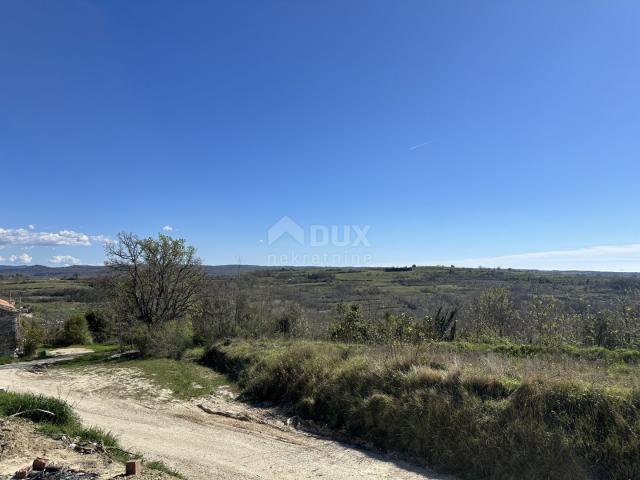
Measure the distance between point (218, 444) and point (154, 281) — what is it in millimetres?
21655

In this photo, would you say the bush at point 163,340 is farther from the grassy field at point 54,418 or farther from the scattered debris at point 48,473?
the scattered debris at point 48,473

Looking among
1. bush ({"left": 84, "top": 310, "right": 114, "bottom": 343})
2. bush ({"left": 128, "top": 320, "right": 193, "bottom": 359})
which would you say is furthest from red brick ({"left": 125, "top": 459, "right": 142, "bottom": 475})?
bush ({"left": 84, "top": 310, "right": 114, "bottom": 343})

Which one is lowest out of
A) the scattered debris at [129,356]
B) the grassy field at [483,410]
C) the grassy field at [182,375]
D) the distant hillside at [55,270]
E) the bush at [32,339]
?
the bush at [32,339]

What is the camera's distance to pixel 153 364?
1869 centimetres

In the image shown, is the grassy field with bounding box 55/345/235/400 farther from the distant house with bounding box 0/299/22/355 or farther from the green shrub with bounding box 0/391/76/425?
the distant house with bounding box 0/299/22/355

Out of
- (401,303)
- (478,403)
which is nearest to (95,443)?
(478,403)

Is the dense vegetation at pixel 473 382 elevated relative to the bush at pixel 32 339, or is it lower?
elevated

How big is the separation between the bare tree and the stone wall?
10.4 meters

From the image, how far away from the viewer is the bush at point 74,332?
121 ft

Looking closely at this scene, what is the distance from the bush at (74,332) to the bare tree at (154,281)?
12.7 meters

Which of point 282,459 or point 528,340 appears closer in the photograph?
point 282,459

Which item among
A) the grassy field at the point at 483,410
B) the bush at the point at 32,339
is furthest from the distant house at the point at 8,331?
the grassy field at the point at 483,410

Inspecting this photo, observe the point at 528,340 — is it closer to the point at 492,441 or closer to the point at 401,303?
the point at 492,441

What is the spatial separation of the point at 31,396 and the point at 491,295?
20640mm
